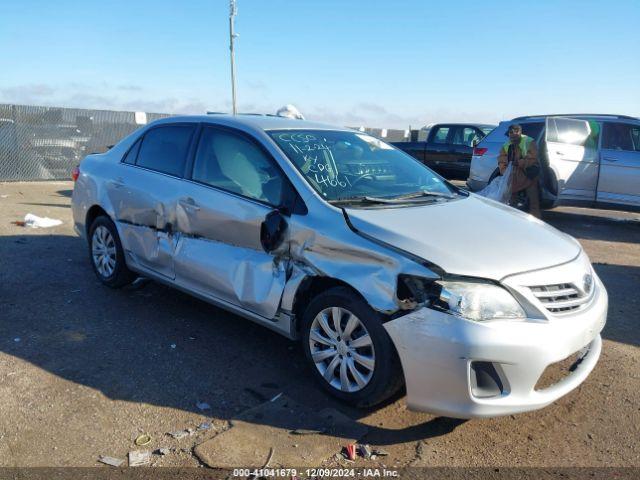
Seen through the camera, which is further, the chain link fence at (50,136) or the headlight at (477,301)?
the chain link fence at (50,136)

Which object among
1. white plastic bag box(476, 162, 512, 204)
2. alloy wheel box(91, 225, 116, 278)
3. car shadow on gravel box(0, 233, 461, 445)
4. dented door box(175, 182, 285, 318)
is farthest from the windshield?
white plastic bag box(476, 162, 512, 204)

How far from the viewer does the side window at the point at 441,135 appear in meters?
14.0

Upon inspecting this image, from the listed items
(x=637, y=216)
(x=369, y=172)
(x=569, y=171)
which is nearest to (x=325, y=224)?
(x=369, y=172)

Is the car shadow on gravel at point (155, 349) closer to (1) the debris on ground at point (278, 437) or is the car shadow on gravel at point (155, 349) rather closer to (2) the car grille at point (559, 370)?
(1) the debris on ground at point (278, 437)

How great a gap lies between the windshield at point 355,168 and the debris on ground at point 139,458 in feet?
6.02

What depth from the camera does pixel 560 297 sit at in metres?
2.98

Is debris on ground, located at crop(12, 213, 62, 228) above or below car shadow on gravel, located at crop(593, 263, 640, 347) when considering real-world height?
above

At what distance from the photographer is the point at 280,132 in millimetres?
4055

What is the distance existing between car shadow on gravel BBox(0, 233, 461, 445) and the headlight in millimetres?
796

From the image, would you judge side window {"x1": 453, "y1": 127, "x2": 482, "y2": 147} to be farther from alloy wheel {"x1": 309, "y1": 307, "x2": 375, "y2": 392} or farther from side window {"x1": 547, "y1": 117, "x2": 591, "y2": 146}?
alloy wheel {"x1": 309, "y1": 307, "x2": 375, "y2": 392}

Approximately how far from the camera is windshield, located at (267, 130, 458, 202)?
372 cm

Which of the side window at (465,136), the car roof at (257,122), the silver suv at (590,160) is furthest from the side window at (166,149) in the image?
the side window at (465,136)

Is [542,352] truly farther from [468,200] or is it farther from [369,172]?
[369,172]

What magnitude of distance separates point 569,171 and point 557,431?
7.29 m
